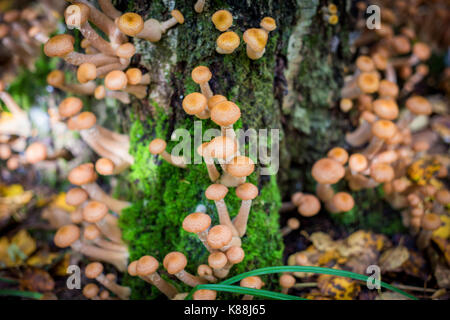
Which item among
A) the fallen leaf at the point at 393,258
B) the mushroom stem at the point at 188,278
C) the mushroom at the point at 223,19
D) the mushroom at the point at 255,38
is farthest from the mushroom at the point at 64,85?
the fallen leaf at the point at 393,258

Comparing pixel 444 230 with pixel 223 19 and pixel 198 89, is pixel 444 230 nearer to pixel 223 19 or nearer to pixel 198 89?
pixel 198 89

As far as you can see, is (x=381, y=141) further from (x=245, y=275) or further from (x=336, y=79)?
(x=245, y=275)

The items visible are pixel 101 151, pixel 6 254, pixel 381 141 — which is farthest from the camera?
pixel 6 254

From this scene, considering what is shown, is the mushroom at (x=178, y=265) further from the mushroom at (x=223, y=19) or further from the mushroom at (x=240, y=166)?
the mushroom at (x=223, y=19)

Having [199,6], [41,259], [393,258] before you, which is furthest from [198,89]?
[41,259]

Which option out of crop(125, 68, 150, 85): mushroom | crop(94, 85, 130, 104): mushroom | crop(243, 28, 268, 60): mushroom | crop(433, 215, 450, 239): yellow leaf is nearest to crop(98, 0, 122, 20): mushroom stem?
crop(125, 68, 150, 85): mushroom

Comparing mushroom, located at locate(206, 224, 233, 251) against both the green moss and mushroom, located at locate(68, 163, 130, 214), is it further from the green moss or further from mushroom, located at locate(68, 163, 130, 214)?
mushroom, located at locate(68, 163, 130, 214)
